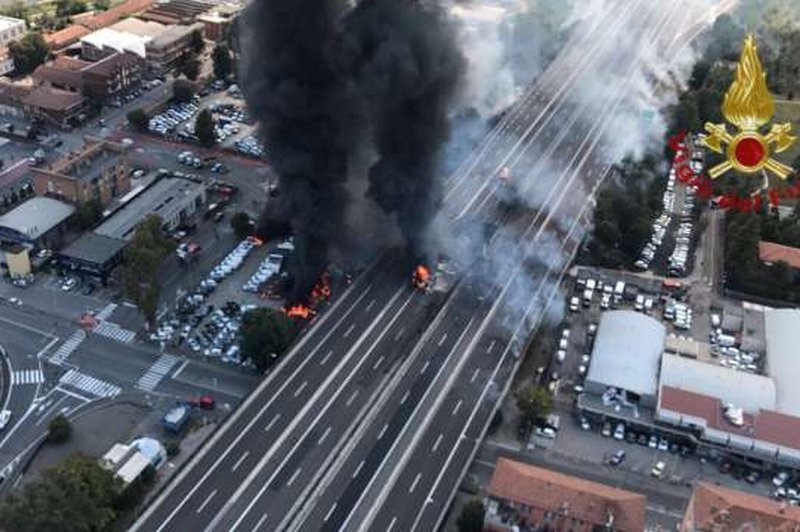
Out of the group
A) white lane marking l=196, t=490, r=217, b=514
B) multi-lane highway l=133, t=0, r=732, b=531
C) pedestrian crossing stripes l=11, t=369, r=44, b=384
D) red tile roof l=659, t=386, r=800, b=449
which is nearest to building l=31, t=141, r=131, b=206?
pedestrian crossing stripes l=11, t=369, r=44, b=384

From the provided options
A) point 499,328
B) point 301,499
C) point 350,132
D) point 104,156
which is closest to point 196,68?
point 104,156

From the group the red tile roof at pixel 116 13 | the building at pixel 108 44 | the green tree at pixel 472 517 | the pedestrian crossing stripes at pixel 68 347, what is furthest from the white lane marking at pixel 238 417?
the red tile roof at pixel 116 13

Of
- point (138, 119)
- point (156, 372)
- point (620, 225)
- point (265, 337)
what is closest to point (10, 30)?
point (138, 119)

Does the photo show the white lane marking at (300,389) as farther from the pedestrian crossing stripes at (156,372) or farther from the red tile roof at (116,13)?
the red tile roof at (116,13)

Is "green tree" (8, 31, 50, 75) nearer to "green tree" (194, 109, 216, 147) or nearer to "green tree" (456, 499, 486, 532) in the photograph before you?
"green tree" (194, 109, 216, 147)

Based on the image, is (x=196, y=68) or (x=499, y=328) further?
(x=196, y=68)

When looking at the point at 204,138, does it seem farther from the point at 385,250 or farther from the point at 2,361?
the point at 2,361
